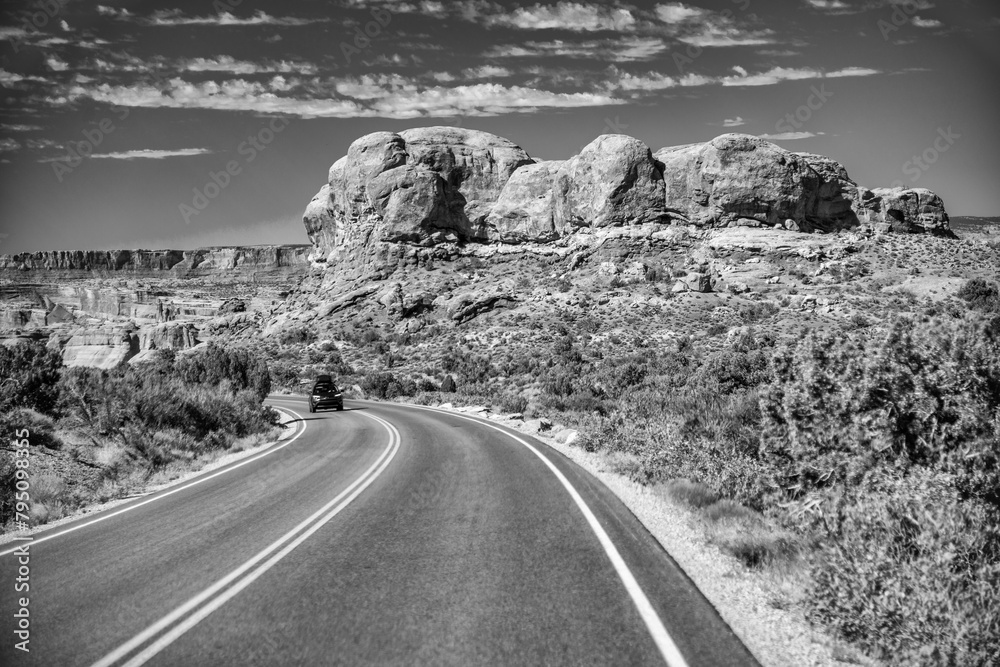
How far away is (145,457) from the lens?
45.3 feet

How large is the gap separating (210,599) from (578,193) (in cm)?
7876

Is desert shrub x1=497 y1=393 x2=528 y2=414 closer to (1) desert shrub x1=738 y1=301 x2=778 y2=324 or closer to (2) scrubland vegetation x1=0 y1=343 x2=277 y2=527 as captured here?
(2) scrubland vegetation x1=0 y1=343 x2=277 y2=527

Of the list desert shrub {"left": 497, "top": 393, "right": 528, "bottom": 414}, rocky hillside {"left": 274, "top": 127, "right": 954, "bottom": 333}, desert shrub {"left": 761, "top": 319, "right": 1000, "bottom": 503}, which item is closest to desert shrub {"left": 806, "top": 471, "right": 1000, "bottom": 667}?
desert shrub {"left": 761, "top": 319, "right": 1000, "bottom": 503}

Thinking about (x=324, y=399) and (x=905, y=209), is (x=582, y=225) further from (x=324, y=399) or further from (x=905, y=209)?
(x=324, y=399)

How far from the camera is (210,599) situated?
539 centimetres

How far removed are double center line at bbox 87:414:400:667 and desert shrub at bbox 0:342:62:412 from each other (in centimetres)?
995

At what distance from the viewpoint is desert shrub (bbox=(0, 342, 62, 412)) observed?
1393 cm

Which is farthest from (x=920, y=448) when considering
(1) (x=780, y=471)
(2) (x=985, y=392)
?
(1) (x=780, y=471)

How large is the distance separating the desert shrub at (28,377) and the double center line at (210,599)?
392 inches

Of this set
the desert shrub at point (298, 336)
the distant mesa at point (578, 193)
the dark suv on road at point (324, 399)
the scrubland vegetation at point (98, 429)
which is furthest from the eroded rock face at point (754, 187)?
the scrubland vegetation at point (98, 429)

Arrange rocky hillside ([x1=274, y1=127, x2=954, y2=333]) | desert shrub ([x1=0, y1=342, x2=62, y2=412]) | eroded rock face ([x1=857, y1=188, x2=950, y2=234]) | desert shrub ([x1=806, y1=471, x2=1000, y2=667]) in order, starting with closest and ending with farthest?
desert shrub ([x1=806, y1=471, x2=1000, y2=667]), desert shrub ([x1=0, y1=342, x2=62, y2=412]), rocky hillside ([x1=274, y1=127, x2=954, y2=333]), eroded rock face ([x1=857, y1=188, x2=950, y2=234])

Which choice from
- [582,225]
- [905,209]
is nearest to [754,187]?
[582,225]

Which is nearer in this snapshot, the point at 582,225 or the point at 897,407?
the point at 897,407

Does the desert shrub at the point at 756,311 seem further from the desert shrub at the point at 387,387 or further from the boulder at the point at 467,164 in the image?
the boulder at the point at 467,164
